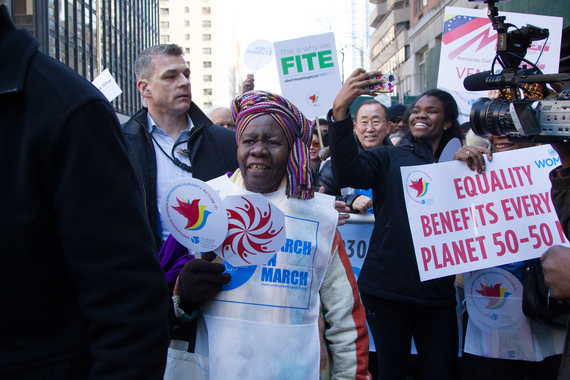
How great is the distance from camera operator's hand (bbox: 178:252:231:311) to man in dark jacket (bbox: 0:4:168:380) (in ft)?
2.28

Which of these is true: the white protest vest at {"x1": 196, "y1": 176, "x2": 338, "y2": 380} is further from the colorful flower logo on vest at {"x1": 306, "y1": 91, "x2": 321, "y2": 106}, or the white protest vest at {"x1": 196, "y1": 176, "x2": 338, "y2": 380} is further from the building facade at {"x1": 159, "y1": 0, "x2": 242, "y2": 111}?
the building facade at {"x1": 159, "y1": 0, "x2": 242, "y2": 111}

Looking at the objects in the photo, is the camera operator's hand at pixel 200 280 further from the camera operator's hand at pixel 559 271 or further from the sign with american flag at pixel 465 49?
the sign with american flag at pixel 465 49

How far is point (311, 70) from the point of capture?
5449 mm

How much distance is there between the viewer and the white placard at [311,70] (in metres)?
5.39

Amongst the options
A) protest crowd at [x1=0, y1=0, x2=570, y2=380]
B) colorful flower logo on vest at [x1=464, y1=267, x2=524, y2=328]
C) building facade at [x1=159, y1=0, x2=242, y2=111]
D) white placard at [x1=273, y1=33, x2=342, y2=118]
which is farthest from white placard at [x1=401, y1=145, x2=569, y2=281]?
building facade at [x1=159, y1=0, x2=242, y2=111]

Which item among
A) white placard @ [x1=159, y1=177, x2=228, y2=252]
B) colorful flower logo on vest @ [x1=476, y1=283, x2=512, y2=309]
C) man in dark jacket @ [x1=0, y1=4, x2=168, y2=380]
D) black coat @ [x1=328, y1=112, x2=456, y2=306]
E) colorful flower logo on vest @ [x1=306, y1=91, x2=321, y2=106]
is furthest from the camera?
colorful flower logo on vest @ [x1=306, y1=91, x2=321, y2=106]

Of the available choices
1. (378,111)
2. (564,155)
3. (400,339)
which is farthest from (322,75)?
(564,155)

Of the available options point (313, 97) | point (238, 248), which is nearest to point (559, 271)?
point (238, 248)

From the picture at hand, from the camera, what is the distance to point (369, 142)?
4.38 m

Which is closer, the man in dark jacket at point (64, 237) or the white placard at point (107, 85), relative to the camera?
the man in dark jacket at point (64, 237)

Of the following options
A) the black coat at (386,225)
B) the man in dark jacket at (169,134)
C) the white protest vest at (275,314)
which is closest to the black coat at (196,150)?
the man in dark jacket at (169,134)

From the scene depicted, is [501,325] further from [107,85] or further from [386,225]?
[107,85]

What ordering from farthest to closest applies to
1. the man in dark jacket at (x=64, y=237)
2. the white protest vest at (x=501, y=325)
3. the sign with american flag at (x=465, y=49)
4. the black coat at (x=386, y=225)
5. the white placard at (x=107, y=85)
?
1. the sign with american flag at (x=465, y=49)
2. the white placard at (x=107, y=85)
3. the white protest vest at (x=501, y=325)
4. the black coat at (x=386, y=225)
5. the man in dark jacket at (x=64, y=237)

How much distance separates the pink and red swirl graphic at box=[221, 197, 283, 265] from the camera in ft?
6.06
